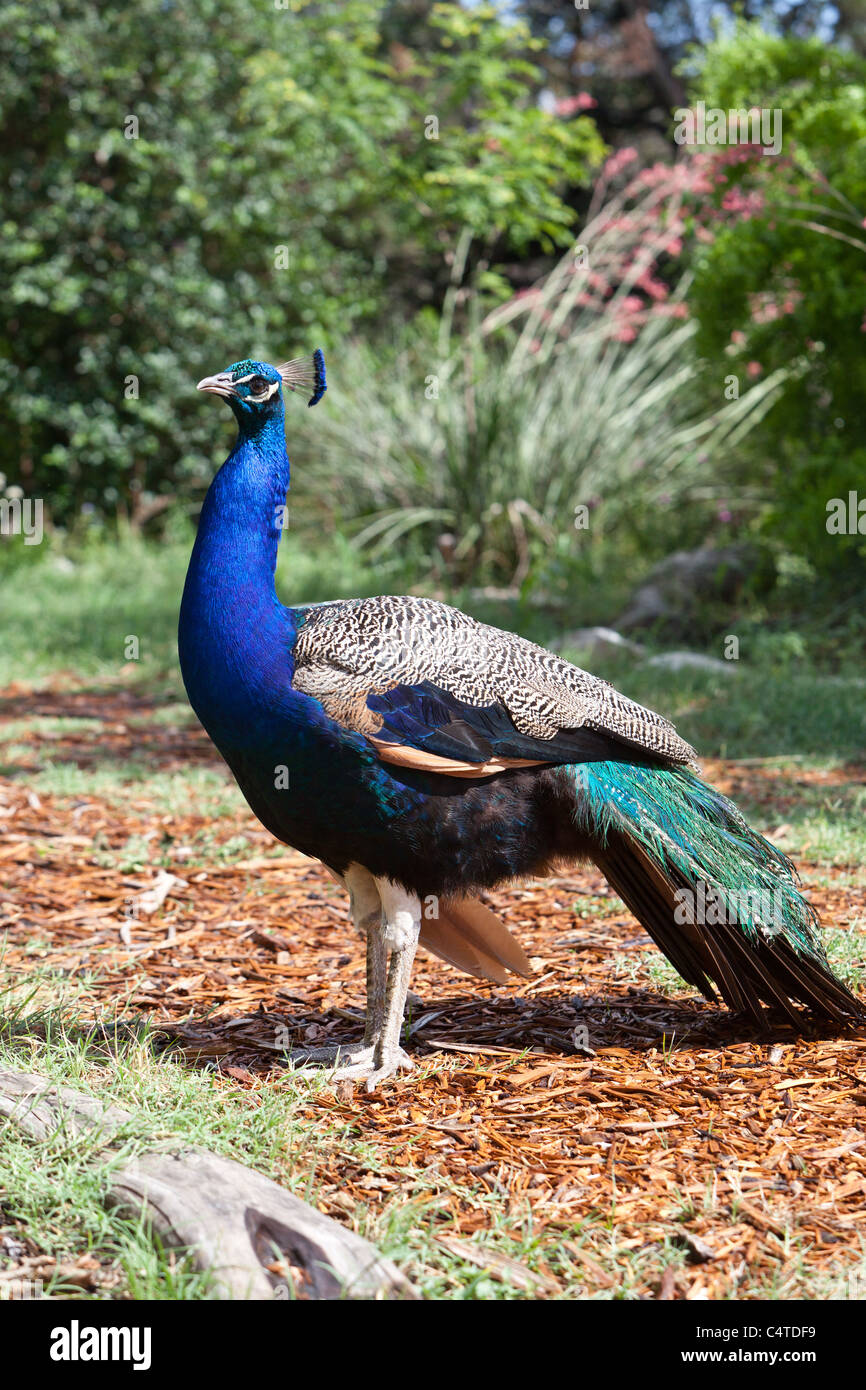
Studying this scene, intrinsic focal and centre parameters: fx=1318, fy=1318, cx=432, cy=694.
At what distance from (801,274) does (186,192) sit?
17.3 ft

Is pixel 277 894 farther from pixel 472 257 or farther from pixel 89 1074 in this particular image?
pixel 472 257

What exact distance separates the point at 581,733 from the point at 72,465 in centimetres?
913

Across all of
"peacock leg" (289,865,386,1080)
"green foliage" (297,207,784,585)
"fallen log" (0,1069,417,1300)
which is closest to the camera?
"fallen log" (0,1069,417,1300)

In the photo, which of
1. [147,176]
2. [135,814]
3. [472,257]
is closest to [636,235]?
[472,257]

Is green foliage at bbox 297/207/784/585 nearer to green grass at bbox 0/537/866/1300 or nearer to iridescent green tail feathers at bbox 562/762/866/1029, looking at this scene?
green grass at bbox 0/537/866/1300

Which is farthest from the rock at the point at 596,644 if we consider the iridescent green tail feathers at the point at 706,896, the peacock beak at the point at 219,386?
the peacock beak at the point at 219,386

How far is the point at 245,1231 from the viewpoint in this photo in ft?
7.11

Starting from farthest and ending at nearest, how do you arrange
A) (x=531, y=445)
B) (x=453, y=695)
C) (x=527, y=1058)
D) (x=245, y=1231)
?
(x=531, y=445) → (x=527, y=1058) → (x=453, y=695) → (x=245, y=1231)

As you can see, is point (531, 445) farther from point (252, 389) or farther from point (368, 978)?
point (368, 978)

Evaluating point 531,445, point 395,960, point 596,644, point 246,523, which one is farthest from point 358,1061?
point 531,445

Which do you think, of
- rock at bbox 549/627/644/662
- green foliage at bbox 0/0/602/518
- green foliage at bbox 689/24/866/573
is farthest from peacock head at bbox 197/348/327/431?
green foliage at bbox 0/0/602/518

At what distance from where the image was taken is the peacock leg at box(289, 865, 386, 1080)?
10.5ft

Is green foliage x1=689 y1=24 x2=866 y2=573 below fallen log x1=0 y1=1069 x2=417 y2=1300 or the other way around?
the other way around

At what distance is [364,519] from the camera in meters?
9.78
